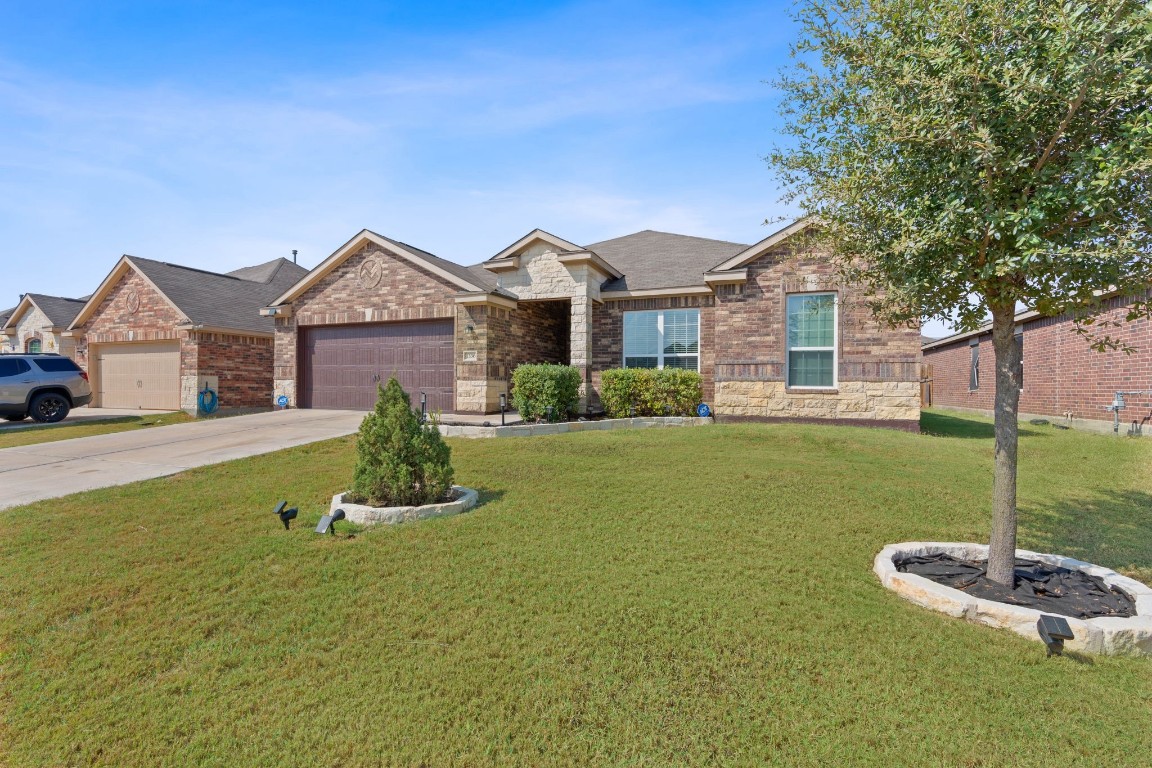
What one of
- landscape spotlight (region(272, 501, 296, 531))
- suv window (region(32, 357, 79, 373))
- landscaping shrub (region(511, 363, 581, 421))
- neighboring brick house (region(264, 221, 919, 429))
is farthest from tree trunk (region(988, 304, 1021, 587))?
→ suv window (region(32, 357, 79, 373))

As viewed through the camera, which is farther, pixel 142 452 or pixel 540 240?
pixel 540 240

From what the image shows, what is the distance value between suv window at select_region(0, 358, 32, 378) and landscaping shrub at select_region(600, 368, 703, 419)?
15470mm

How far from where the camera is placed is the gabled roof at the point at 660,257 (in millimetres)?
14523

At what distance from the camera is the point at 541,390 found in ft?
38.3

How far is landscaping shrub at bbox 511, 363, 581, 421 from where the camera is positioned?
11648 millimetres

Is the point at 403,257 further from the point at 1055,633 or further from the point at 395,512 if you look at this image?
the point at 1055,633

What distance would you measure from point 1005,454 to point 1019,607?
121cm

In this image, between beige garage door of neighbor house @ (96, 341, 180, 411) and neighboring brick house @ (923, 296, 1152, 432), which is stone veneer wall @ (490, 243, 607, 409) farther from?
beige garage door of neighbor house @ (96, 341, 180, 411)

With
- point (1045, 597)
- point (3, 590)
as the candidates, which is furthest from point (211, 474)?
point (1045, 597)

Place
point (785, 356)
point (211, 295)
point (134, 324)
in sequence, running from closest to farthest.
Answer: point (785, 356), point (134, 324), point (211, 295)

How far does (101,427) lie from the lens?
42.7 ft

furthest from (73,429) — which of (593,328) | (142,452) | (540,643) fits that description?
(540,643)

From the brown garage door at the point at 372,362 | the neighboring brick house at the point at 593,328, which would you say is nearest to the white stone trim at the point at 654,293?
the neighboring brick house at the point at 593,328

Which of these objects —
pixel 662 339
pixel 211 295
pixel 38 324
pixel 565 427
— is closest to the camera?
pixel 565 427
